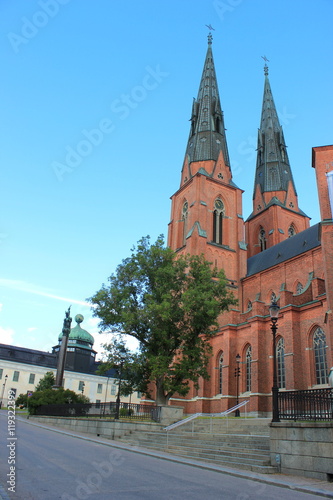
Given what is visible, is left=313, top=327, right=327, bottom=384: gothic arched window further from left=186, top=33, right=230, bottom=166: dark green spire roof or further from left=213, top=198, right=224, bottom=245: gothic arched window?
left=186, top=33, right=230, bottom=166: dark green spire roof

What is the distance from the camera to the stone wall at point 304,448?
979cm

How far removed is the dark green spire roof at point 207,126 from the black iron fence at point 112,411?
32.2 meters

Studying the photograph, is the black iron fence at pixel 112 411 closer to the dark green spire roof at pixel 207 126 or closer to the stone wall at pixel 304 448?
the stone wall at pixel 304 448

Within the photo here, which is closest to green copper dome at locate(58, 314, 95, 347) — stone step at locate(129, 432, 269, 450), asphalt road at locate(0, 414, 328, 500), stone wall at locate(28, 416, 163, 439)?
stone wall at locate(28, 416, 163, 439)

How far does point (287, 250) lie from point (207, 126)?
20454 mm

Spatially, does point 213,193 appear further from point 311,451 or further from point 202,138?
point 311,451

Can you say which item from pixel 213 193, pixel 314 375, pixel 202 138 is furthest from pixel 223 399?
pixel 202 138

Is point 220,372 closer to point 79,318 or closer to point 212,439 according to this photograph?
point 212,439

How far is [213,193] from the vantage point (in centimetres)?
4550

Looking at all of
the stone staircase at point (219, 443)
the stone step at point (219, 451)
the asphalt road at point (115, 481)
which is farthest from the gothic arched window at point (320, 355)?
the asphalt road at point (115, 481)

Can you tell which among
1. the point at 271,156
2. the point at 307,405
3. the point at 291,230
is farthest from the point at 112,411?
the point at 271,156

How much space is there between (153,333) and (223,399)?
11.2 meters

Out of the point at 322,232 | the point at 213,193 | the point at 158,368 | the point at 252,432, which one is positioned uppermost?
the point at 213,193

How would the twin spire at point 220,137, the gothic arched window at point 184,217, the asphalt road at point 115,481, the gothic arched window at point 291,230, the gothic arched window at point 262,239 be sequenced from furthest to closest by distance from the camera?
the gothic arched window at point 262,239 < the gothic arched window at point 291,230 < the twin spire at point 220,137 < the gothic arched window at point 184,217 < the asphalt road at point 115,481
